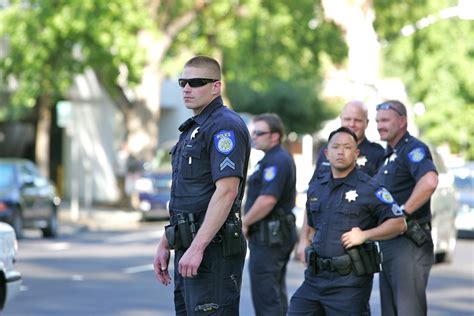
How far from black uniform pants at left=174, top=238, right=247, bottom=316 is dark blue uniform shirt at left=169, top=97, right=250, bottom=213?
11.0 inches

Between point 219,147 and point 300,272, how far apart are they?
10292 mm

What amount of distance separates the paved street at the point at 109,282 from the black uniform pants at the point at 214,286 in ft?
18.4

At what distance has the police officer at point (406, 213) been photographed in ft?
28.5

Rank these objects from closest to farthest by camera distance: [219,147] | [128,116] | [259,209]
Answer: [219,147] < [259,209] < [128,116]

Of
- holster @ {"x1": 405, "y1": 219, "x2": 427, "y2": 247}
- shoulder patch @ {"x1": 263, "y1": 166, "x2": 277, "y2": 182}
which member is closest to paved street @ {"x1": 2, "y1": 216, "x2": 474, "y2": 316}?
shoulder patch @ {"x1": 263, "y1": 166, "x2": 277, "y2": 182}

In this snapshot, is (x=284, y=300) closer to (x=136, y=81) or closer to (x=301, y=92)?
(x=136, y=81)

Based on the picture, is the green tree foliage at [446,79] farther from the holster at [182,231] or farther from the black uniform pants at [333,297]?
the holster at [182,231]

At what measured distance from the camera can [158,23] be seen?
33.1 metres

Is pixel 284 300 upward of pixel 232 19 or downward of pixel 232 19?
downward

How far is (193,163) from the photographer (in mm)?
6395

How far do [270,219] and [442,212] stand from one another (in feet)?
27.0

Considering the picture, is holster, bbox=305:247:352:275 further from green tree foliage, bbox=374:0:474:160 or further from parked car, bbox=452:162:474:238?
green tree foliage, bbox=374:0:474:160

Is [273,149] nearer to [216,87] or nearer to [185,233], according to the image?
[216,87]

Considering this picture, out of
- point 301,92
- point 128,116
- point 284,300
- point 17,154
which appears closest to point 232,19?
point 128,116
